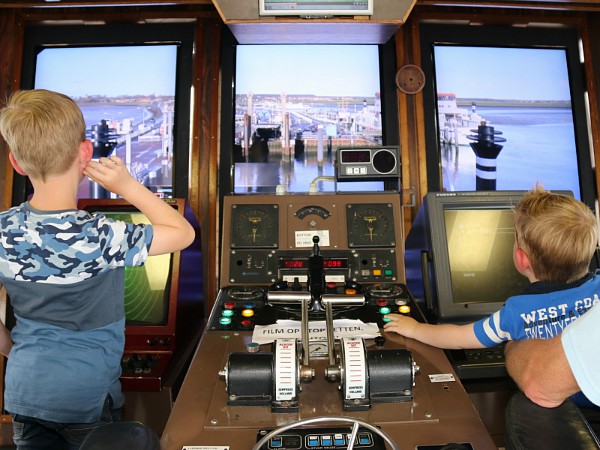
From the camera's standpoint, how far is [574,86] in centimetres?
307

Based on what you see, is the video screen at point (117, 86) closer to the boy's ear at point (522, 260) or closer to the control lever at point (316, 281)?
the control lever at point (316, 281)

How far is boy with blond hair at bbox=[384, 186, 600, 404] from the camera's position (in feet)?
4.54

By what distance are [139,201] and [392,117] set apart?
6.38ft

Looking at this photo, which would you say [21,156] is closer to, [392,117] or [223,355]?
[223,355]

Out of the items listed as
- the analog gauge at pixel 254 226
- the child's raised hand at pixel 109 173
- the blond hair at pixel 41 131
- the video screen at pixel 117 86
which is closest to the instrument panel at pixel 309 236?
the analog gauge at pixel 254 226

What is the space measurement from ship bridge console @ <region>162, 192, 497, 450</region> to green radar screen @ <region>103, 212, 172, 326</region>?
1.02 feet

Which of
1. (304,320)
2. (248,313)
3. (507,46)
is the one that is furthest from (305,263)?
(507,46)

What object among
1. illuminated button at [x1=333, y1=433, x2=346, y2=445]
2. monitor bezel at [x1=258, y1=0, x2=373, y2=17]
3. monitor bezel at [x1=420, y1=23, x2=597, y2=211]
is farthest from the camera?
monitor bezel at [x1=420, y1=23, x2=597, y2=211]

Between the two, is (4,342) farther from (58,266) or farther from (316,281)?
(316,281)

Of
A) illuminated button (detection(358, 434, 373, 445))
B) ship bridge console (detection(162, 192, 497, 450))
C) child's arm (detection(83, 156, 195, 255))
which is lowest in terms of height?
illuminated button (detection(358, 434, 373, 445))

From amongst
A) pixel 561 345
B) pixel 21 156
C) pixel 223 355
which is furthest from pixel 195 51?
pixel 561 345

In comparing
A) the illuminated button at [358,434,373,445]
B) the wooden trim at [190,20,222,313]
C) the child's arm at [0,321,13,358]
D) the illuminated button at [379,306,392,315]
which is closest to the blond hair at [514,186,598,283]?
the illuminated button at [379,306,392,315]

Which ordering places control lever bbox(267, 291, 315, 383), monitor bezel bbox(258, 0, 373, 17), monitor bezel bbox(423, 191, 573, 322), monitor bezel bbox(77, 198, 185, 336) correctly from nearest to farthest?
control lever bbox(267, 291, 315, 383)
monitor bezel bbox(423, 191, 573, 322)
monitor bezel bbox(77, 198, 185, 336)
monitor bezel bbox(258, 0, 373, 17)

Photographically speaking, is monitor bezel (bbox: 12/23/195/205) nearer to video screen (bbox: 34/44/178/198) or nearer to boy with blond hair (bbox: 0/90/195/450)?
video screen (bbox: 34/44/178/198)
